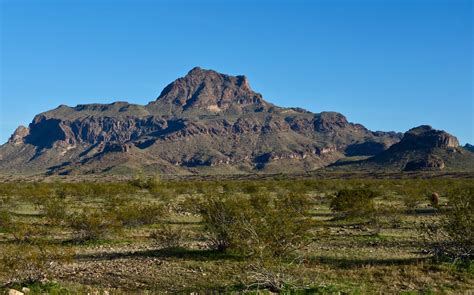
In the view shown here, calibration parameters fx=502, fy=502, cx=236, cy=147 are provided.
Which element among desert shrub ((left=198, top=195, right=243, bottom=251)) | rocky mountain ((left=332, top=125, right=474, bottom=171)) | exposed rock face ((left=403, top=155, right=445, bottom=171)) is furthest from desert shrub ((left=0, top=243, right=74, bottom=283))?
exposed rock face ((left=403, top=155, right=445, bottom=171))

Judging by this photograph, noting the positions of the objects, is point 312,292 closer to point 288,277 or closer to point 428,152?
point 288,277

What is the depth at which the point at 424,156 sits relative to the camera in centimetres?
17088

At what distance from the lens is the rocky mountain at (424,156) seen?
525ft

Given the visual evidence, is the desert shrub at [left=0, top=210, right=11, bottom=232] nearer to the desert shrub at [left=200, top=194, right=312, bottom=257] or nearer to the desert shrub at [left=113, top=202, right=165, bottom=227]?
the desert shrub at [left=113, top=202, right=165, bottom=227]

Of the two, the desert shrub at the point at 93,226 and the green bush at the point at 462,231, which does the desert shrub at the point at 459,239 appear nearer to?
the green bush at the point at 462,231

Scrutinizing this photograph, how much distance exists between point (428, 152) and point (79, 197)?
14697 centimetres

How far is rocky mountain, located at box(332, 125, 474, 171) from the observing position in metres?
160

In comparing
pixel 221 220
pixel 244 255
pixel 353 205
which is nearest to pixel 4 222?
pixel 221 220

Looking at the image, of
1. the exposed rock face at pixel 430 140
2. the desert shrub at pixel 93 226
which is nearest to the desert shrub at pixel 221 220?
the desert shrub at pixel 93 226

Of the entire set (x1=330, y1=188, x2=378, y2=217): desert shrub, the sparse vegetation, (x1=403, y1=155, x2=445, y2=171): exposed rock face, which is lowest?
the sparse vegetation

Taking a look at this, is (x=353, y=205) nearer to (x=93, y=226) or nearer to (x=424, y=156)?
(x=93, y=226)

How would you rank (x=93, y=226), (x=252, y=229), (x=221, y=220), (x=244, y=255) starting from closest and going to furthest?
(x=252, y=229) → (x=244, y=255) → (x=221, y=220) → (x=93, y=226)

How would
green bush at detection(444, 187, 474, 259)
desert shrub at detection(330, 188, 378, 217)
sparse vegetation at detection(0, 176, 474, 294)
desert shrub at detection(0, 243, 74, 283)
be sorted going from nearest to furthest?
sparse vegetation at detection(0, 176, 474, 294) < desert shrub at detection(0, 243, 74, 283) < green bush at detection(444, 187, 474, 259) < desert shrub at detection(330, 188, 378, 217)

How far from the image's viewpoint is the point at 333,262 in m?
17.0
